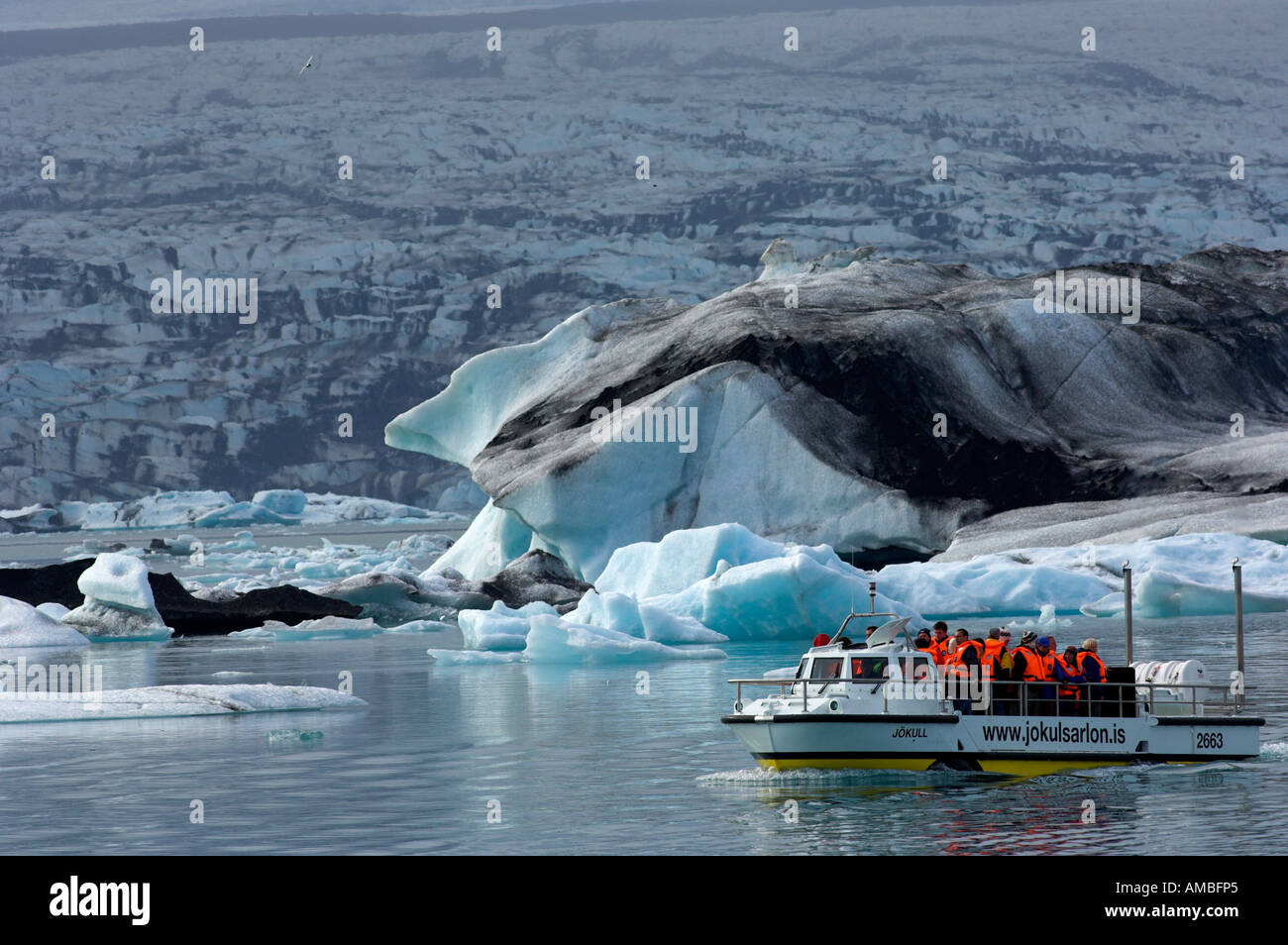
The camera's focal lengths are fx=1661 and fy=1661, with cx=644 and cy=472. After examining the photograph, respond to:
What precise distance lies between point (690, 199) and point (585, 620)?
76480 mm

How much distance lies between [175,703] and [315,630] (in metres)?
12.9

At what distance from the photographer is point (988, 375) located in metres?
39.4

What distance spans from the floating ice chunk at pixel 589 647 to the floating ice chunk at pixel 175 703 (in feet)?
17.5

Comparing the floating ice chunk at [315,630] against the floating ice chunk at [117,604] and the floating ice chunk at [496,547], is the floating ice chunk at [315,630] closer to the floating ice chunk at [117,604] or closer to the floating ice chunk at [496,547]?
the floating ice chunk at [117,604]

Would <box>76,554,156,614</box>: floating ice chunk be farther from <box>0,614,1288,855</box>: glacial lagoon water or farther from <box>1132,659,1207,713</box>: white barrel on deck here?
<box>1132,659,1207,713</box>: white barrel on deck

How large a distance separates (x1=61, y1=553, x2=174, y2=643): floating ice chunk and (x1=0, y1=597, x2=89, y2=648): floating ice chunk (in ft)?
3.23

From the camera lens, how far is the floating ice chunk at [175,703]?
65.5 feet

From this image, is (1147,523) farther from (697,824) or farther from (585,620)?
(697,824)

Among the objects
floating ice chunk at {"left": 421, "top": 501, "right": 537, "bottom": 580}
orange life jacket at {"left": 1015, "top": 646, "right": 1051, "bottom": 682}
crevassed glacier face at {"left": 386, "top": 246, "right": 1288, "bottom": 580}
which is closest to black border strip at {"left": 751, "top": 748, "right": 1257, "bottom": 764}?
orange life jacket at {"left": 1015, "top": 646, "right": 1051, "bottom": 682}

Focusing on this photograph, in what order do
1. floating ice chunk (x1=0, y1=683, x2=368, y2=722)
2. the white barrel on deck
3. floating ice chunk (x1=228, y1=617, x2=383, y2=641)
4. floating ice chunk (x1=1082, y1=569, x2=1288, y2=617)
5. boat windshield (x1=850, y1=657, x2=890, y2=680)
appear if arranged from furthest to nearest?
1. floating ice chunk (x1=228, y1=617, x2=383, y2=641)
2. floating ice chunk (x1=1082, y1=569, x2=1288, y2=617)
3. floating ice chunk (x1=0, y1=683, x2=368, y2=722)
4. the white barrel on deck
5. boat windshield (x1=850, y1=657, x2=890, y2=680)

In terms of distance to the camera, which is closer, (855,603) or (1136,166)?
(855,603)

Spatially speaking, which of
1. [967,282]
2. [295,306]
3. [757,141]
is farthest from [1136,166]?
[967,282]

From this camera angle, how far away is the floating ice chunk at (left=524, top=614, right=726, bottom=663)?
1009 inches

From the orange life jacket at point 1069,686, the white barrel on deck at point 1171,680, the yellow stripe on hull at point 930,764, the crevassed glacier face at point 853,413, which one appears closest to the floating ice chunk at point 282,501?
the crevassed glacier face at point 853,413
